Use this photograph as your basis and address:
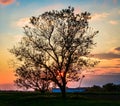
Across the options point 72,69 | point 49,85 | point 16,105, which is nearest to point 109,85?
point 49,85

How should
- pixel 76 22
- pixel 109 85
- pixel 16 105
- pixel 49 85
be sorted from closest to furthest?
pixel 16 105
pixel 76 22
pixel 49 85
pixel 109 85

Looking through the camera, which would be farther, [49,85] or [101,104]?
[49,85]

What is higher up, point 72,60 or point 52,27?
point 52,27

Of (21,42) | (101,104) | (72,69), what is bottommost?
(101,104)

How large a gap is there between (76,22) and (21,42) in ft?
44.2

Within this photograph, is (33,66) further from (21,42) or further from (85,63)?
(85,63)

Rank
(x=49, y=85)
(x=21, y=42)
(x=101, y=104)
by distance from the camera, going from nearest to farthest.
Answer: (x=101, y=104)
(x=21, y=42)
(x=49, y=85)

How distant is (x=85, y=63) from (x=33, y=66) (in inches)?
447

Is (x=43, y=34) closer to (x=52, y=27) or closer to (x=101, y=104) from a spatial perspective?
(x=52, y=27)

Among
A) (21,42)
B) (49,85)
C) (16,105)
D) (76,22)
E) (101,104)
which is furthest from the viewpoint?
(49,85)

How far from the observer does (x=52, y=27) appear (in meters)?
82.8

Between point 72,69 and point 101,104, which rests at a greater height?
point 72,69

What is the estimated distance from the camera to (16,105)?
69.1m

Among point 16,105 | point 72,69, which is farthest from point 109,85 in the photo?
point 16,105
